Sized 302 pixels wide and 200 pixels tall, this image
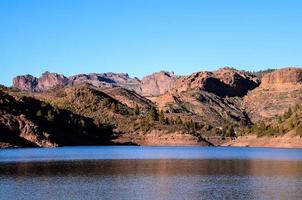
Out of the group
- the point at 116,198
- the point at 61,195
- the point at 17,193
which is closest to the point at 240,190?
the point at 116,198

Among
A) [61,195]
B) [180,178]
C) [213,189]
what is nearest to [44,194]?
[61,195]

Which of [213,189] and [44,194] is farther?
[213,189]

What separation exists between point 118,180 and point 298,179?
83.4 ft

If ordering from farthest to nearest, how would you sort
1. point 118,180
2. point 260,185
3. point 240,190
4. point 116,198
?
point 118,180, point 260,185, point 240,190, point 116,198

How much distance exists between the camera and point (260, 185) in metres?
78.1

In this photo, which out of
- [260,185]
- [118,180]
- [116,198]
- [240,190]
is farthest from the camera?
[118,180]

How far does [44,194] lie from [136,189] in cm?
1155

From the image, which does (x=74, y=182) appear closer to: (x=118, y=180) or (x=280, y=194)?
(x=118, y=180)

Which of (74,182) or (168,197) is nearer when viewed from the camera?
(168,197)

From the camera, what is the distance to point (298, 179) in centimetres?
8531

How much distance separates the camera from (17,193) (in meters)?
68.8

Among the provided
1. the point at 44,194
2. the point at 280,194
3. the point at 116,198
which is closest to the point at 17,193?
the point at 44,194

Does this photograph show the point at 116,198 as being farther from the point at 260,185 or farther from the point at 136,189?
the point at 260,185

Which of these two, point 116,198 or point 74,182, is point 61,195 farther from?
point 74,182
